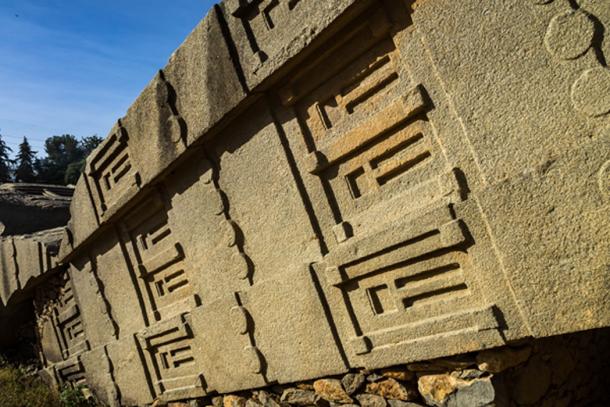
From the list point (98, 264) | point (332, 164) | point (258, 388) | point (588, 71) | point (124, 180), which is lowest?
point (258, 388)

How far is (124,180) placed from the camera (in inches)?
197

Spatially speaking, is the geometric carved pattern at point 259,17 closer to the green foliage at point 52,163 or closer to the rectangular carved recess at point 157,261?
the rectangular carved recess at point 157,261

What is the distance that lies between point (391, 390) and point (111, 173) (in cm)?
361

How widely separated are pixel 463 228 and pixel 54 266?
5.88m

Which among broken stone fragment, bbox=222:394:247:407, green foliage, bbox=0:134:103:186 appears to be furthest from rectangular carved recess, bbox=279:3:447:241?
green foliage, bbox=0:134:103:186

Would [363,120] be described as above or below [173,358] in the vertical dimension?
above

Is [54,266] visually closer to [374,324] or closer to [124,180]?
[124,180]

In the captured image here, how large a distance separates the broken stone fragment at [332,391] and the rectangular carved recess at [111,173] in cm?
244

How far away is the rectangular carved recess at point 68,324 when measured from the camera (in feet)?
21.8

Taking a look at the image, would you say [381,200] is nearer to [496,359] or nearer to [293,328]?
[496,359]

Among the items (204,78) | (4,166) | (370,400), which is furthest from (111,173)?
(4,166)

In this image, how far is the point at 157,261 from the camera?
4.90 m

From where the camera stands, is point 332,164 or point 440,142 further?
point 332,164

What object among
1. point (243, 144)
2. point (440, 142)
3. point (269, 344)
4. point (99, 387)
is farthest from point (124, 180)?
point (440, 142)
